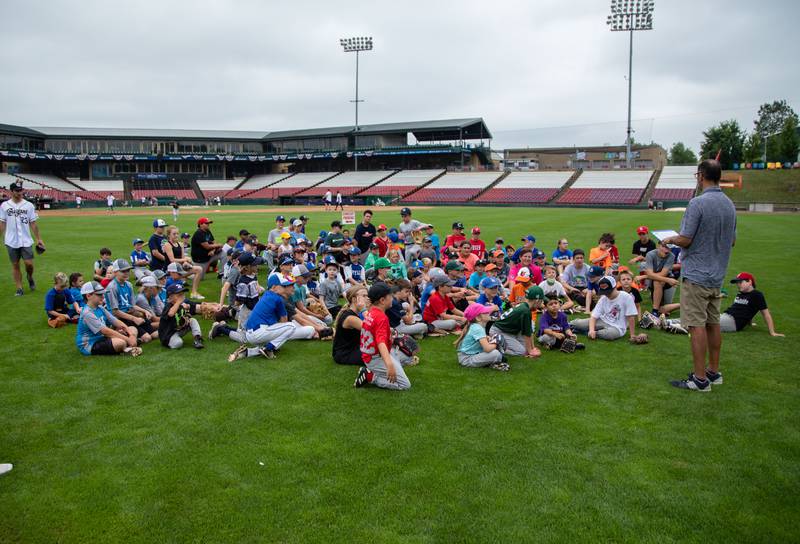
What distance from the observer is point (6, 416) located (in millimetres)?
5859

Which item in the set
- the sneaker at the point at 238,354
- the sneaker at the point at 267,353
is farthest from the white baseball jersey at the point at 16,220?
the sneaker at the point at 267,353

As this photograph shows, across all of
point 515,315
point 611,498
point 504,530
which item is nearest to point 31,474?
point 504,530

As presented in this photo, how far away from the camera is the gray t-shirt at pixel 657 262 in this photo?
10.4m

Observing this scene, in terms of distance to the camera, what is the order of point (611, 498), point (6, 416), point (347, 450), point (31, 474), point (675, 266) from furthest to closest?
1. point (675, 266)
2. point (6, 416)
3. point (347, 450)
4. point (31, 474)
5. point (611, 498)

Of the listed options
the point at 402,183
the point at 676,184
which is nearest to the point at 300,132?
the point at 402,183

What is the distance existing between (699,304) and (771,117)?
11980 centimetres

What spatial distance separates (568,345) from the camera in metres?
8.16

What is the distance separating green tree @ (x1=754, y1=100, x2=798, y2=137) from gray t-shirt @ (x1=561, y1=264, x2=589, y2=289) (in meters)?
110

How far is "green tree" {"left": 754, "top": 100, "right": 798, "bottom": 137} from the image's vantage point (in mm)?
99062

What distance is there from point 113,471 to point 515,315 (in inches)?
211

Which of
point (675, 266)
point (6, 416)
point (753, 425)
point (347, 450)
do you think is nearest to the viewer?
point (347, 450)

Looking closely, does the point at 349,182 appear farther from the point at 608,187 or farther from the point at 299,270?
the point at 299,270

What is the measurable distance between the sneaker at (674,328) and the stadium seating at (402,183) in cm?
5016

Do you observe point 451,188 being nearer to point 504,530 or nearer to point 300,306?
point 300,306
